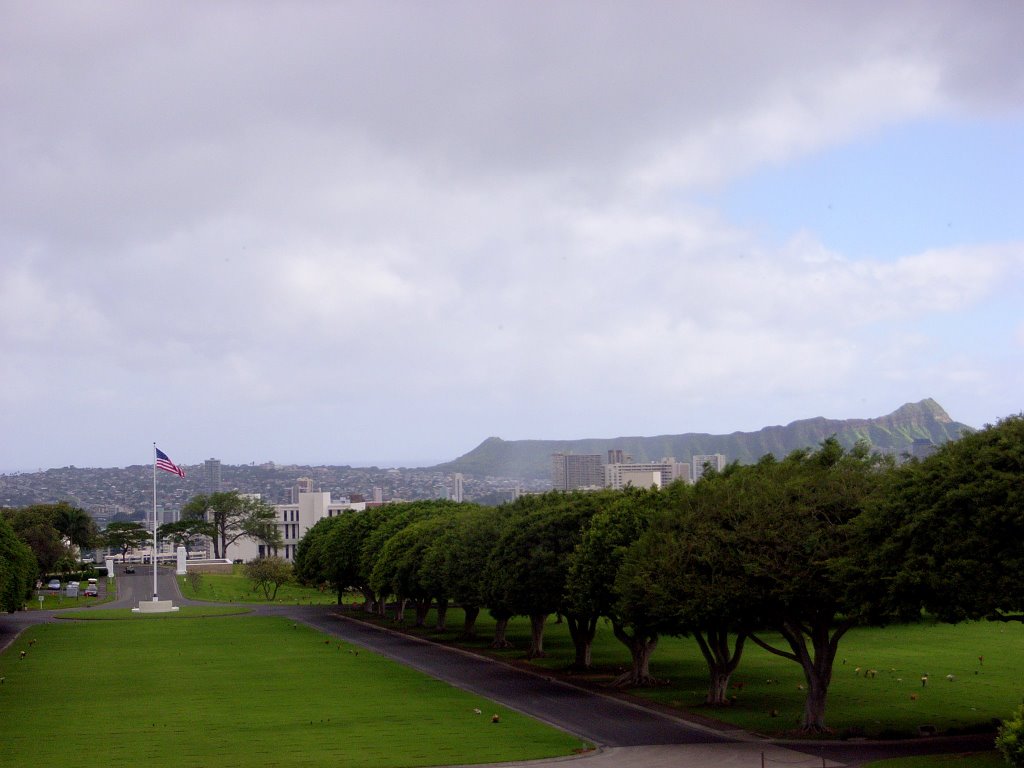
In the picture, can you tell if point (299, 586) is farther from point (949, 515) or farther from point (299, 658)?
point (949, 515)

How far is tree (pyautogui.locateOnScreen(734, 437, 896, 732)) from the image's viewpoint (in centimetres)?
3136

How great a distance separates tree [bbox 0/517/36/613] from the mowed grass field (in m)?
3.12

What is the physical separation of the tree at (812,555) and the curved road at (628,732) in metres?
3.03

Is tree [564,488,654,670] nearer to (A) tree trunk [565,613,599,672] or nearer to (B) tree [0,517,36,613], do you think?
(A) tree trunk [565,613,599,672]

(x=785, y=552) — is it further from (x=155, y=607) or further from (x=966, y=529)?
(x=155, y=607)

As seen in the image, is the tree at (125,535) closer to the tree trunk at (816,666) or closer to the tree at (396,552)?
the tree at (396,552)

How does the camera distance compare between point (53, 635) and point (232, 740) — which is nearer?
point (232, 740)

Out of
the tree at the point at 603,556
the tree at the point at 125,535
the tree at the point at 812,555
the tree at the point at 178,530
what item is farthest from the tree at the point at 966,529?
the tree at the point at 178,530

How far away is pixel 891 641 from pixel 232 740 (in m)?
44.6

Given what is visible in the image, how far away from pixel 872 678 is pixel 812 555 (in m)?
18.4

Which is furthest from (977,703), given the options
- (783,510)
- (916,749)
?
(783,510)

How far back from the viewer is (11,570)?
66.8m

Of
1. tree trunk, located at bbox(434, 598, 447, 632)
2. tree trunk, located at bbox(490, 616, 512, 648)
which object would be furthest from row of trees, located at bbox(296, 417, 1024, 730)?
tree trunk, located at bbox(434, 598, 447, 632)

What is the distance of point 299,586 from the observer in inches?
5305
